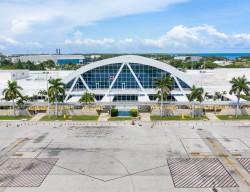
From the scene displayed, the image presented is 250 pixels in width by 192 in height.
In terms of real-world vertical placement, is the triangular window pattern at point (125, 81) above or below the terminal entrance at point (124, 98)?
above

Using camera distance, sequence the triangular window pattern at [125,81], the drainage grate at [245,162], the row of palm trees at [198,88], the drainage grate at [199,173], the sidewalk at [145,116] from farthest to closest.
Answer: the triangular window pattern at [125,81], the sidewalk at [145,116], the row of palm trees at [198,88], the drainage grate at [245,162], the drainage grate at [199,173]

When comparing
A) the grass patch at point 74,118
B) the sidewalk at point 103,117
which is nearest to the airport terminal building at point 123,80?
the sidewalk at point 103,117

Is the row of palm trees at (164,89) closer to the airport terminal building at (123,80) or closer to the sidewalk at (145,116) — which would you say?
the sidewalk at (145,116)

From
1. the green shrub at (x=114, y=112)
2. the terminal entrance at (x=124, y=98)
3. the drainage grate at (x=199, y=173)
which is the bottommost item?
the drainage grate at (x=199, y=173)

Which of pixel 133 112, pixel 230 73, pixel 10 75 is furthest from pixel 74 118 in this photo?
pixel 230 73

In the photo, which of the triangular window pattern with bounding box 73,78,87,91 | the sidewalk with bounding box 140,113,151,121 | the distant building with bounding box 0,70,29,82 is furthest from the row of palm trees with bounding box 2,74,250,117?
the distant building with bounding box 0,70,29,82

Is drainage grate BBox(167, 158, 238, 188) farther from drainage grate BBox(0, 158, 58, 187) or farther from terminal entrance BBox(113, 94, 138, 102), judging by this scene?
terminal entrance BBox(113, 94, 138, 102)

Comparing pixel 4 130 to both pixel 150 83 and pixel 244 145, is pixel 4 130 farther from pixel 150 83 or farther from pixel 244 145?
pixel 244 145

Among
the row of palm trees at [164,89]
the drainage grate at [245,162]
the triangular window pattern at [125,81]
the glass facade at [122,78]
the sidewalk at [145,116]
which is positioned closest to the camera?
the drainage grate at [245,162]

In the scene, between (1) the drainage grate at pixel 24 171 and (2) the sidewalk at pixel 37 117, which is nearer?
(1) the drainage grate at pixel 24 171
